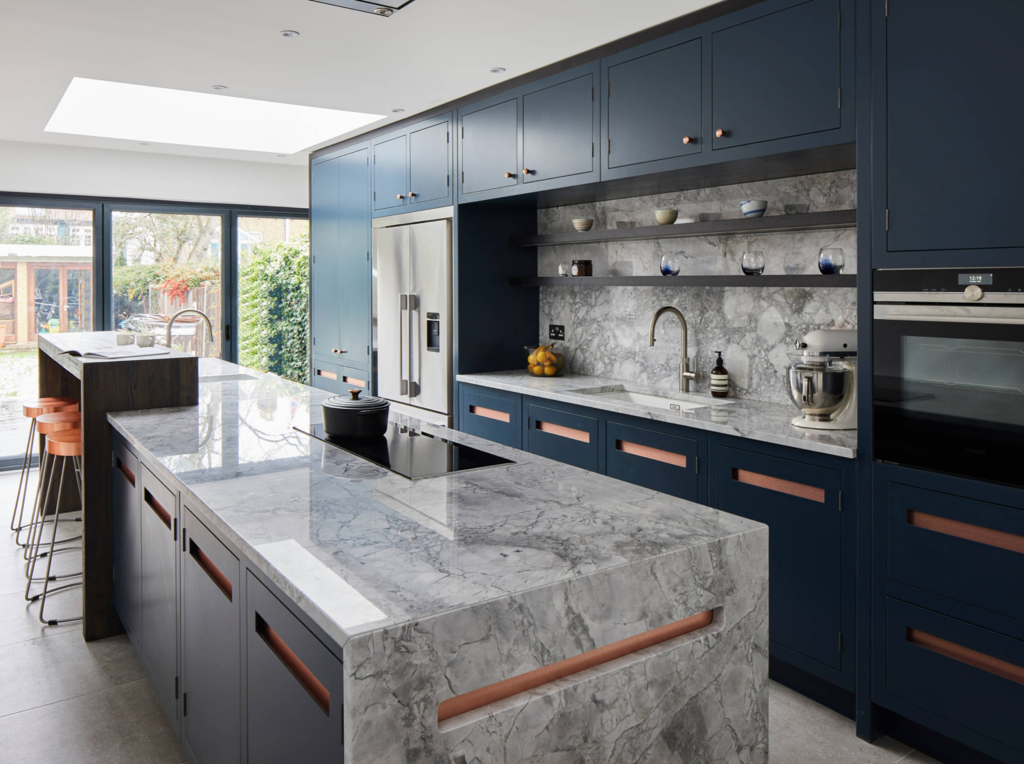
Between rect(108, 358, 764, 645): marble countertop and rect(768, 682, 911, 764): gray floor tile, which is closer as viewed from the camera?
rect(108, 358, 764, 645): marble countertop

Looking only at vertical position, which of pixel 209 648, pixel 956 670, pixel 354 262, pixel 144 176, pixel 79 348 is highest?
pixel 144 176

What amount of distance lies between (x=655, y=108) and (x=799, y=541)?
189 cm

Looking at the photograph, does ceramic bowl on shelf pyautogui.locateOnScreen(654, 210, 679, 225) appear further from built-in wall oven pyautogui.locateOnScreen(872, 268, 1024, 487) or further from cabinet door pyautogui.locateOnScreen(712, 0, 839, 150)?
built-in wall oven pyautogui.locateOnScreen(872, 268, 1024, 487)

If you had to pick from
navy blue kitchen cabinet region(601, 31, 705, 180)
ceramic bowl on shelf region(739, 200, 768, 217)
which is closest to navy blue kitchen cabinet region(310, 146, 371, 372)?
navy blue kitchen cabinet region(601, 31, 705, 180)

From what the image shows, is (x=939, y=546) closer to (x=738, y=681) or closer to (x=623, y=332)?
(x=738, y=681)

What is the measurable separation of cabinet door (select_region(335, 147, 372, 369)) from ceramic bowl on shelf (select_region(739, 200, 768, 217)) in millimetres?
3045

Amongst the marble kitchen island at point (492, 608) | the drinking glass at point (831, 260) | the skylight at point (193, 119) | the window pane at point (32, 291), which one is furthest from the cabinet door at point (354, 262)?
the marble kitchen island at point (492, 608)

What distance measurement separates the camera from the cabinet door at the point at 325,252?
6.04 meters

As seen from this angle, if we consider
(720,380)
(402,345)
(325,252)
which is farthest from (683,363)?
(325,252)

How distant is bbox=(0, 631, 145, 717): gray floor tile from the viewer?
9.03 ft

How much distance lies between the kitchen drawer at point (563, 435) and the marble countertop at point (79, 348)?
5.58 ft

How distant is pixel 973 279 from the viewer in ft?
7.14

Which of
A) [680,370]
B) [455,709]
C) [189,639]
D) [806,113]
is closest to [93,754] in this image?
[189,639]

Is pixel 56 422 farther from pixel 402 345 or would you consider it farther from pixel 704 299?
pixel 704 299
